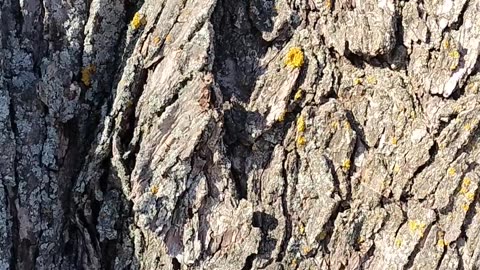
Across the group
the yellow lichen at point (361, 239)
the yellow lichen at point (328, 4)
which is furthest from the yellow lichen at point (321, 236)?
the yellow lichen at point (328, 4)

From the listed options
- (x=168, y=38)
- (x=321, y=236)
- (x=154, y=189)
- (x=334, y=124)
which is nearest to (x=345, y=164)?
(x=334, y=124)

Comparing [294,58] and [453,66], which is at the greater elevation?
[294,58]

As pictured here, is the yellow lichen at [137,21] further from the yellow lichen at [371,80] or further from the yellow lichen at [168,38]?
the yellow lichen at [371,80]

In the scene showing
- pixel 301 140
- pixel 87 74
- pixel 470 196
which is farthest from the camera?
pixel 87 74

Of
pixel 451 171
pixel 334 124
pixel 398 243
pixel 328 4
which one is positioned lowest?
pixel 398 243

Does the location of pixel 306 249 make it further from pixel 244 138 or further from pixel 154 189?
pixel 154 189

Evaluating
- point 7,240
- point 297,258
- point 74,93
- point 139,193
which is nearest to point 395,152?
point 297,258
